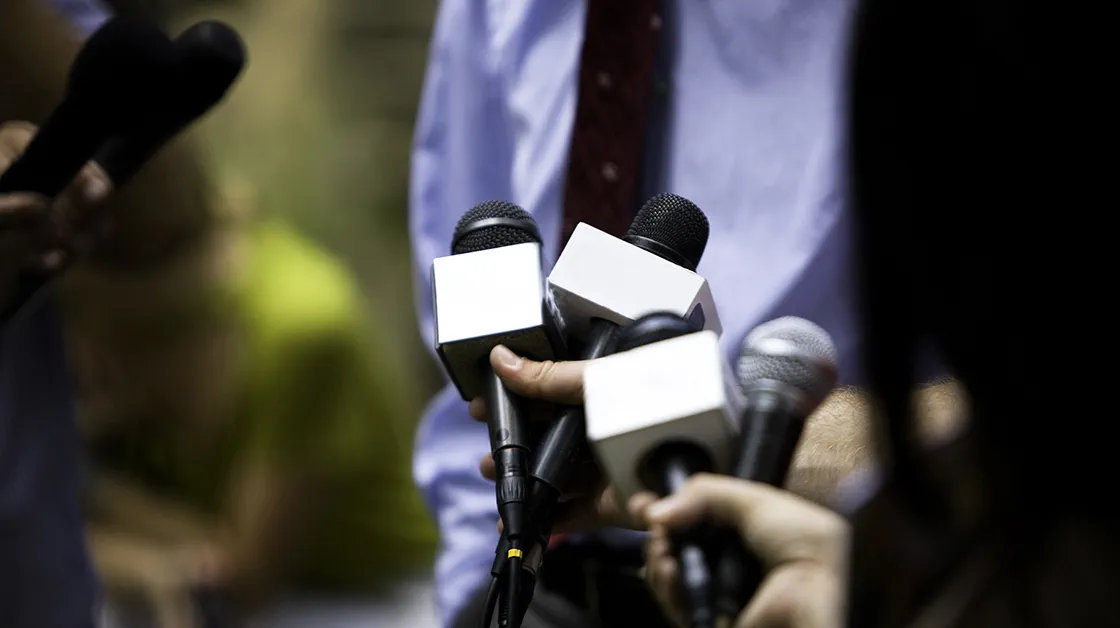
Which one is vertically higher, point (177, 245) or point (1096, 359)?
point (1096, 359)

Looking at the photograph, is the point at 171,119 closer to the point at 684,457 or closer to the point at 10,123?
the point at 10,123

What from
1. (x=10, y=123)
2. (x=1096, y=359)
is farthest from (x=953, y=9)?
(x=10, y=123)

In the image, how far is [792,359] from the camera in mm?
573

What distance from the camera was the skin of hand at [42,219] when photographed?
0.85 meters

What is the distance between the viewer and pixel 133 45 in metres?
0.88

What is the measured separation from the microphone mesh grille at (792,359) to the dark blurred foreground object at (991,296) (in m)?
0.13

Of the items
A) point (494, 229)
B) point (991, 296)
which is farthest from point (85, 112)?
point (991, 296)

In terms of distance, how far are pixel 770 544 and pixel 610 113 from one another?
50 centimetres

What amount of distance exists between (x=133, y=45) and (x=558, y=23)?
13.8 inches

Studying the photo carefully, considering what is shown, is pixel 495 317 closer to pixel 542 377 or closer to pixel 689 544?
pixel 542 377

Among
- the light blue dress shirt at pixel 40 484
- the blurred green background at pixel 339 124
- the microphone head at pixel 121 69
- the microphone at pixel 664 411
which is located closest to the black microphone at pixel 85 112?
the microphone head at pixel 121 69

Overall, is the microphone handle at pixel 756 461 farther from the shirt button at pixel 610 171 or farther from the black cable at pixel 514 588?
the shirt button at pixel 610 171

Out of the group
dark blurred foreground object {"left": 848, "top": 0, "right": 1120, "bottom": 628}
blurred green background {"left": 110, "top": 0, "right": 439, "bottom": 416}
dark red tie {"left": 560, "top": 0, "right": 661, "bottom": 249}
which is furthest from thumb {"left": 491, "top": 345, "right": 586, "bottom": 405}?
blurred green background {"left": 110, "top": 0, "right": 439, "bottom": 416}

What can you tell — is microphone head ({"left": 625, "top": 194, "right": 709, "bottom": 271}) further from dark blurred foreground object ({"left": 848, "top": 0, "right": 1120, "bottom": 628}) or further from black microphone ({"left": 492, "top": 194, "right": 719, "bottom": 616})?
dark blurred foreground object ({"left": 848, "top": 0, "right": 1120, "bottom": 628})
